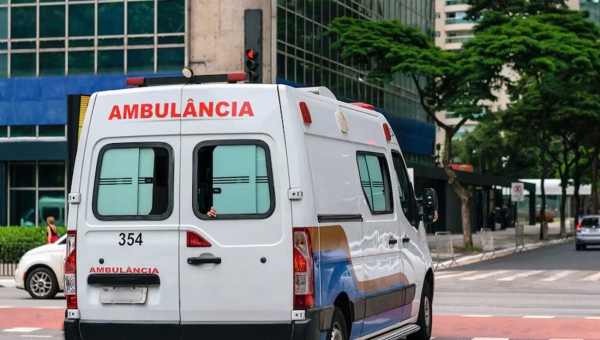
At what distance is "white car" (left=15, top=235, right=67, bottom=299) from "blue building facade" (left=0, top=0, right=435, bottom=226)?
1854 centimetres

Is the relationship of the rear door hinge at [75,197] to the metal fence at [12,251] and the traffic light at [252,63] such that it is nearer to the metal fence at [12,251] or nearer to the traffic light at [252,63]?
the traffic light at [252,63]

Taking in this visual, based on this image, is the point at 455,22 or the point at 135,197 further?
the point at 455,22

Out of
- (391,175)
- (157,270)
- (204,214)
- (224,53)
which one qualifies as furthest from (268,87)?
(224,53)

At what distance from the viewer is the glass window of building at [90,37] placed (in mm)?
40281

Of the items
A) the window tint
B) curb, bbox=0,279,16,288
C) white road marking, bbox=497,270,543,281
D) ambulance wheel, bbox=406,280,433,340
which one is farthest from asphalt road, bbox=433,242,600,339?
curb, bbox=0,279,16,288

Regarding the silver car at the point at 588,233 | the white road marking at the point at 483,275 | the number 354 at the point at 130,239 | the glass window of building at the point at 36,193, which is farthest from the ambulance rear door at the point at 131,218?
the silver car at the point at 588,233

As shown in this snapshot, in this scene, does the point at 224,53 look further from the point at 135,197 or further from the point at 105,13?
the point at 135,197

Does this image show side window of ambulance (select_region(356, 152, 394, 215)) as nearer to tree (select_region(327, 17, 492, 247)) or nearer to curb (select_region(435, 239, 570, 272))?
curb (select_region(435, 239, 570, 272))

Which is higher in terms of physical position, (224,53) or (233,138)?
(224,53)

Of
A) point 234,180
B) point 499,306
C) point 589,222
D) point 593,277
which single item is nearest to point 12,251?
point 593,277

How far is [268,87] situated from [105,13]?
3241 cm

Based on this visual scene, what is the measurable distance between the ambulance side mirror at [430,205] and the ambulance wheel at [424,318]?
0.81 metres

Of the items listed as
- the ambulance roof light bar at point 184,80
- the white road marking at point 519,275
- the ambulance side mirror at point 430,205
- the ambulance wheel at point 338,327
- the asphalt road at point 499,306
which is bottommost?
the white road marking at point 519,275

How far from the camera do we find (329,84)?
1843 inches
